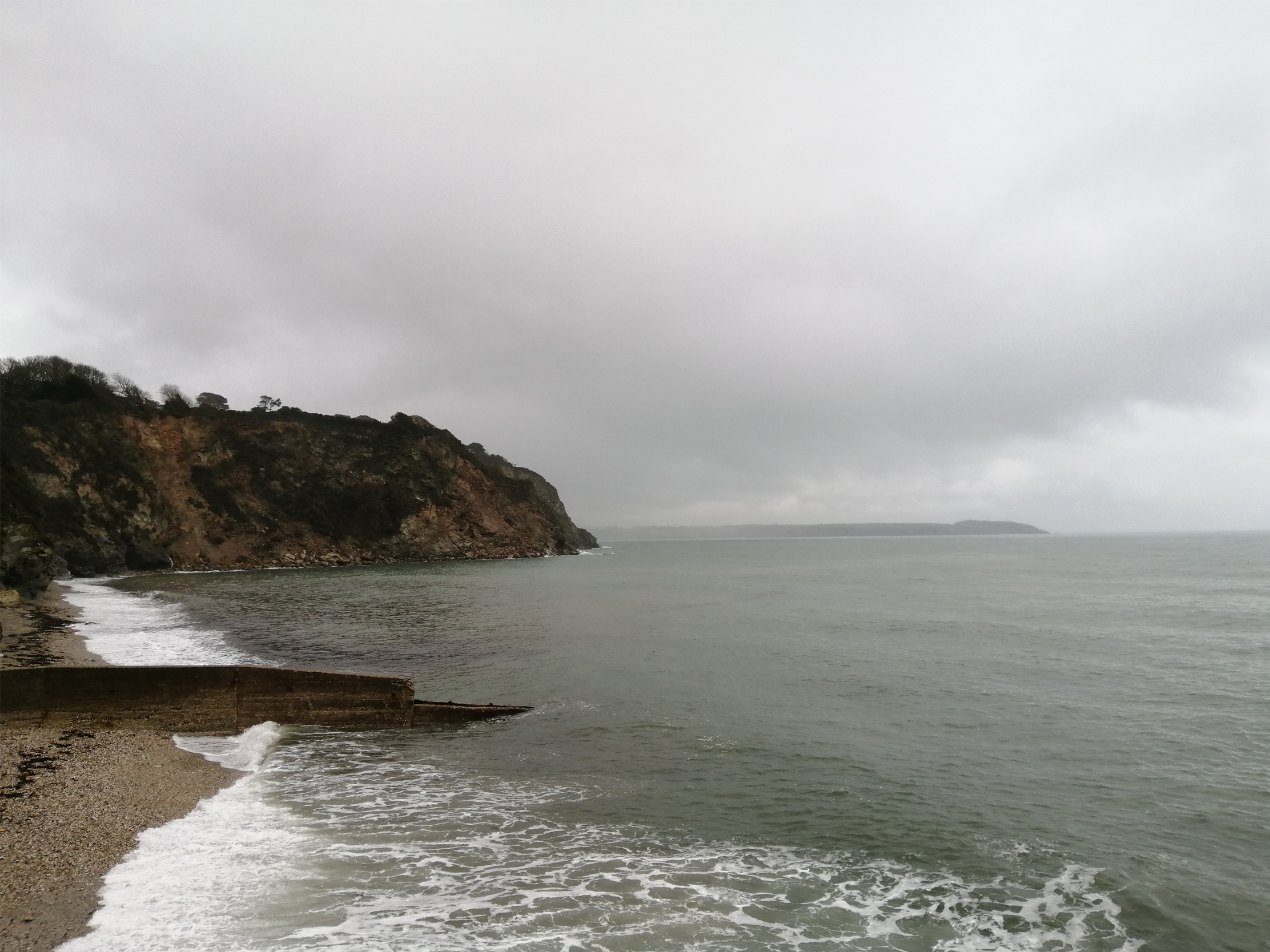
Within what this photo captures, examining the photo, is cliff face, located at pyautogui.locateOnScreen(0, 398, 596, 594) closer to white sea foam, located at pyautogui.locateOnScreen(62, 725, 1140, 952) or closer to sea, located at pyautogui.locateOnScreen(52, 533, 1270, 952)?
sea, located at pyautogui.locateOnScreen(52, 533, 1270, 952)

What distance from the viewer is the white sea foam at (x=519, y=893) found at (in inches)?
274

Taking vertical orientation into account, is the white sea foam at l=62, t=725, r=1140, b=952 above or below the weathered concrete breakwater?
below

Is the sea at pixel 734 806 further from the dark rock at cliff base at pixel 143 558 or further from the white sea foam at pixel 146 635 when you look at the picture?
the dark rock at cliff base at pixel 143 558

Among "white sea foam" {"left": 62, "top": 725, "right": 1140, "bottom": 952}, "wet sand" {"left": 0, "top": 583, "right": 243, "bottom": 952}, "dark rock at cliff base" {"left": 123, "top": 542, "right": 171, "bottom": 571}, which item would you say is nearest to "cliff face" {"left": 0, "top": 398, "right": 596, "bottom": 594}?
"dark rock at cliff base" {"left": 123, "top": 542, "right": 171, "bottom": 571}

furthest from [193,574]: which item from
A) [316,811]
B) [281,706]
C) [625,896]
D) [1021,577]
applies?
[1021,577]

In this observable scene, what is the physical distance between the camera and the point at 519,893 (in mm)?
7902

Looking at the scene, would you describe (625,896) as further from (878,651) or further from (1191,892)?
(878,651)

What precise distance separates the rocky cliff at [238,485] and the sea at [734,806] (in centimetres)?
4526

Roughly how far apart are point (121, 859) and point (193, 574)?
230 feet

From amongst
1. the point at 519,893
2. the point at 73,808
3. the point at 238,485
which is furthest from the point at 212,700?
the point at 238,485

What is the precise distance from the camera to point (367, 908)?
7.39 m

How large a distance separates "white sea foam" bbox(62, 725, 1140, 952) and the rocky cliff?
160 ft

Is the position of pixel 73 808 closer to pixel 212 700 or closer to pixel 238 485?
pixel 212 700

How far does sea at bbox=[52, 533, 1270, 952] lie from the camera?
290 inches
